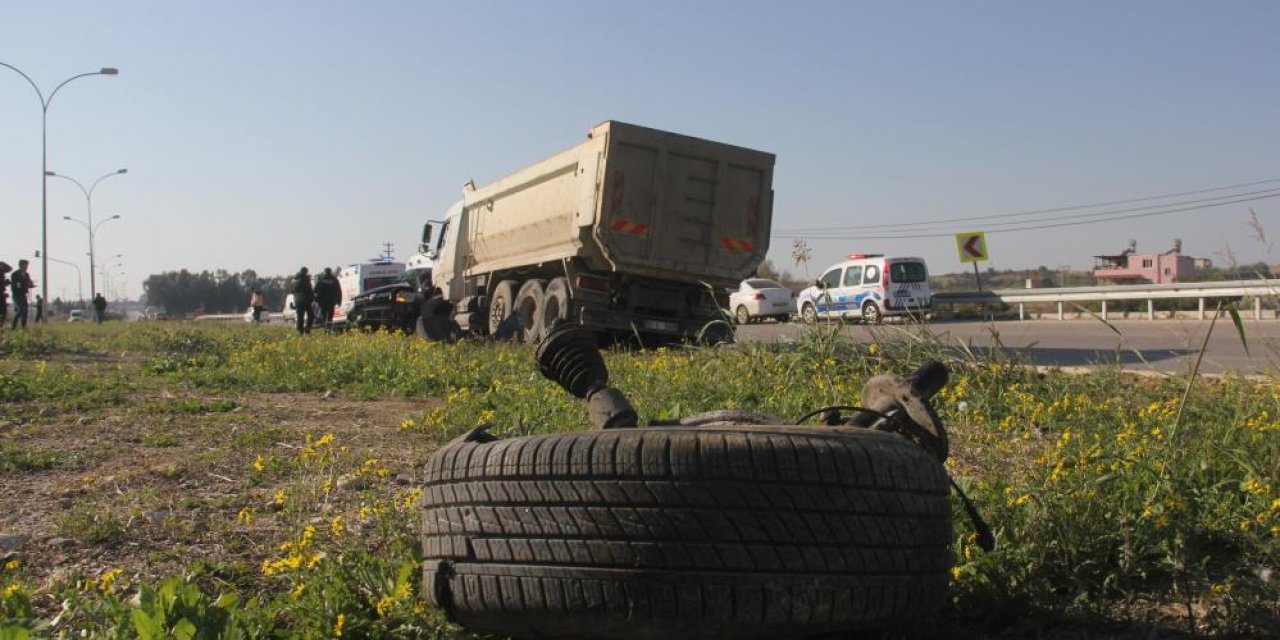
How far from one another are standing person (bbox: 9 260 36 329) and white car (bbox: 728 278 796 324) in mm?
19175

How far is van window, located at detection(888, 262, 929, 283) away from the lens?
2852cm

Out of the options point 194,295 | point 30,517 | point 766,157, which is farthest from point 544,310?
point 194,295

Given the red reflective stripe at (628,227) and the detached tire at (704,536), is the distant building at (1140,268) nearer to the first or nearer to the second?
the red reflective stripe at (628,227)

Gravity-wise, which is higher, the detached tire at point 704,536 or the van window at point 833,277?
the van window at point 833,277

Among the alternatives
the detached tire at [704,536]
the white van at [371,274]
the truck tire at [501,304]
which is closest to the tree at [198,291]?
the white van at [371,274]

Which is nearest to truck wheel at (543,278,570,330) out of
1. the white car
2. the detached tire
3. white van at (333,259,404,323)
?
the detached tire

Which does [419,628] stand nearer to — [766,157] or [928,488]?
[928,488]

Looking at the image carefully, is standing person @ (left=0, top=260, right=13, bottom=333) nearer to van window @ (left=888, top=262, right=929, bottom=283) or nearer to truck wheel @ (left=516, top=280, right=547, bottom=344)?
truck wheel @ (left=516, top=280, right=547, bottom=344)

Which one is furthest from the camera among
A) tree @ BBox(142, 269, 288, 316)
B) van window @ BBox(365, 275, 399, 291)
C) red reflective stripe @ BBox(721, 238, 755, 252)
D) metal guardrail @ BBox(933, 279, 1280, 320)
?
tree @ BBox(142, 269, 288, 316)

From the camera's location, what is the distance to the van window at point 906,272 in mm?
28516

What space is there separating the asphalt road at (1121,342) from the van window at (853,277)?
20.3 ft

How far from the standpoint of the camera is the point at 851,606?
8.54ft

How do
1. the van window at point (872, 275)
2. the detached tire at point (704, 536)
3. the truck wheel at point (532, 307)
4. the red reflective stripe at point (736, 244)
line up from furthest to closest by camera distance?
the van window at point (872, 275), the truck wheel at point (532, 307), the red reflective stripe at point (736, 244), the detached tire at point (704, 536)

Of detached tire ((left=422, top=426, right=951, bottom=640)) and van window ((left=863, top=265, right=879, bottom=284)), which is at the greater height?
van window ((left=863, top=265, right=879, bottom=284))
